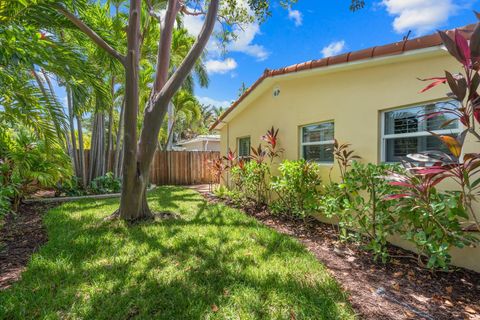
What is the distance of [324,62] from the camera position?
497 centimetres

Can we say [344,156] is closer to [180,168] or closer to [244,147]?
[244,147]

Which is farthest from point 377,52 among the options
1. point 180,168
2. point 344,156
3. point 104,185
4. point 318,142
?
point 180,168

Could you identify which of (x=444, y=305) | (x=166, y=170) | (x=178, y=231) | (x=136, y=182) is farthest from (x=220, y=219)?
(x=166, y=170)

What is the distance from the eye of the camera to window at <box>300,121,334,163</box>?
5.65 metres

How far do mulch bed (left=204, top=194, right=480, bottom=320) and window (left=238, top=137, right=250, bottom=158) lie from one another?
5669mm

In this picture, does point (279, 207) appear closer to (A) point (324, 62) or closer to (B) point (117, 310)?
(A) point (324, 62)

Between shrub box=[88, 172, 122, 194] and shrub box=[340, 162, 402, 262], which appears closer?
shrub box=[340, 162, 402, 262]

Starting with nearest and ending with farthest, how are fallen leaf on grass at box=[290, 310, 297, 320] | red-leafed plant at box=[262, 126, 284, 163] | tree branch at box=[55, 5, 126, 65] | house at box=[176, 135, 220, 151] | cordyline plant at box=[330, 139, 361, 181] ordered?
fallen leaf on grass at box=[290, 310, 297, 320]
tree branch at box=[55, 5, 126, 65]
cordyline plant at box=[330, 139, 361, 181]
red-leafed plant at box=[262, 126, 284, 163]
house at box=[176, 135, 220, 151]

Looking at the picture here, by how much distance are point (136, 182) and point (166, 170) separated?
9145 mm

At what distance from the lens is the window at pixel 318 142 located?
565 cm

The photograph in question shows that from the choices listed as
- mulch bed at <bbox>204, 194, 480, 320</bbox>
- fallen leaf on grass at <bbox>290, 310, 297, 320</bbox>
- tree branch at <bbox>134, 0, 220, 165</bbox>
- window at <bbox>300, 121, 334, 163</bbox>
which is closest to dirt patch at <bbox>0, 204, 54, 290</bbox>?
tree branch at <bbox>134, 0, 220, 165</bbox>

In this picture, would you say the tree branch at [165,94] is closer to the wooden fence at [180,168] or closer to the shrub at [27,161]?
the shrub at [27,161]

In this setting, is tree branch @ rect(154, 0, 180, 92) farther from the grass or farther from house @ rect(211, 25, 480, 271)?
the grass

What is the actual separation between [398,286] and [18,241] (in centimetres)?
580
